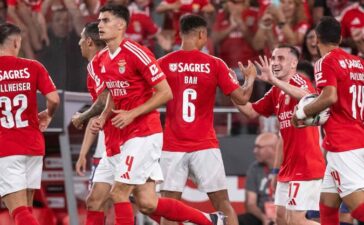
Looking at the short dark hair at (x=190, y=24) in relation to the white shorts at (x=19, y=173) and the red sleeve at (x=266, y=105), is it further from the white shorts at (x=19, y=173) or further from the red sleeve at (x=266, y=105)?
the white shorts at (x=19, y=173)

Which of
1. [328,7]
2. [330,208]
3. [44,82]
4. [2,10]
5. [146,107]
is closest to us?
[146,107]

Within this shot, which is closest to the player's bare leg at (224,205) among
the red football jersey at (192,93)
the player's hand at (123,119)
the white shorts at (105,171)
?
the red football jersey at (192,93)

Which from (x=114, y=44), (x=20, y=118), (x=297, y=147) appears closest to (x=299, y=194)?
(x=297, y=147)

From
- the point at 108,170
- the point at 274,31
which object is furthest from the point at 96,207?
the point at 274,31

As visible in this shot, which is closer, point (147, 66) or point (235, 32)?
point (147, 66)

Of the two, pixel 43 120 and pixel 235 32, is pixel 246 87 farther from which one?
pixel 235 32

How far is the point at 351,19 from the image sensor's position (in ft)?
51.1

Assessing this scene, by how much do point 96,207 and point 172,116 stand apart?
120 centimetres

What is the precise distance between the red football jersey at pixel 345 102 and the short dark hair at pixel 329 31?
0.37 feet

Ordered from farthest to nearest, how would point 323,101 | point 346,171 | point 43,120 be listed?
point 43,120
point 346,171
point 323,101

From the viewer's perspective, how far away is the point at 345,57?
34.3 ft

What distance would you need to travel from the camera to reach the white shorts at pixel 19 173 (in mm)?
11336

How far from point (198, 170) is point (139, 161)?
Answer: 1.50 m

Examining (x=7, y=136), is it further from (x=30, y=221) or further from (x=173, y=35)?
(x=173, y=35)
